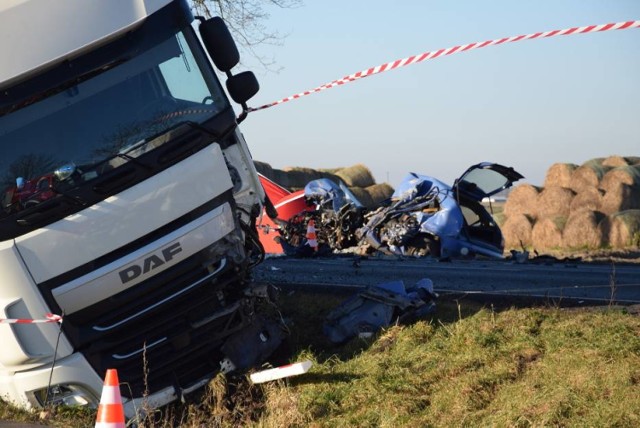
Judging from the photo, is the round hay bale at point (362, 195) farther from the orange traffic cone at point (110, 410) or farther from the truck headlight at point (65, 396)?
the orange traffic cone at point (110, 410)

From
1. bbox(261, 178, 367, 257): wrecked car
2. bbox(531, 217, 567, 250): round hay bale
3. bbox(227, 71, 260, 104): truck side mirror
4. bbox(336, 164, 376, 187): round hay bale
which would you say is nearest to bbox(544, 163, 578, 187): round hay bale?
bbox(531, 217, 567, 250): round hay bale

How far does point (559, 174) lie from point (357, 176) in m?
7.93

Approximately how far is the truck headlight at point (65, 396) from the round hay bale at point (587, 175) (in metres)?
19.6

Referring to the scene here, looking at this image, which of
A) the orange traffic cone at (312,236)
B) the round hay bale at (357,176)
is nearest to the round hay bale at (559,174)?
the round hay bale at (357,176)

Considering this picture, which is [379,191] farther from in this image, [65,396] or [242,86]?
[65,396]

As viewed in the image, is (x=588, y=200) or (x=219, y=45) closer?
(x=219, y=45)

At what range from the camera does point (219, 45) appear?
8508 millimetres

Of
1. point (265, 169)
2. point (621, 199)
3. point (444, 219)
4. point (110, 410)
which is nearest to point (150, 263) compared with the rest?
point (110, 410)

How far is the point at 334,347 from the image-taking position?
32.3ft

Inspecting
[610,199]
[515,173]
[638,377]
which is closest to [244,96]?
[638,377]

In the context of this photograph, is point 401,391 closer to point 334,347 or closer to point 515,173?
point 334,347

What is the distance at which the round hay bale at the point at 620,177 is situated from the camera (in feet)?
81.0

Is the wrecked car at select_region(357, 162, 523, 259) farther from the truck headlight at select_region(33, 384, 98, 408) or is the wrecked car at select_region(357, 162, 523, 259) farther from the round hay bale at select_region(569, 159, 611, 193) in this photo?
the truck headlight at select_region(33, 384, 98, 408)

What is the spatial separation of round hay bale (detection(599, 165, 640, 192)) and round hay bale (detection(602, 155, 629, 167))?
0.97 m
